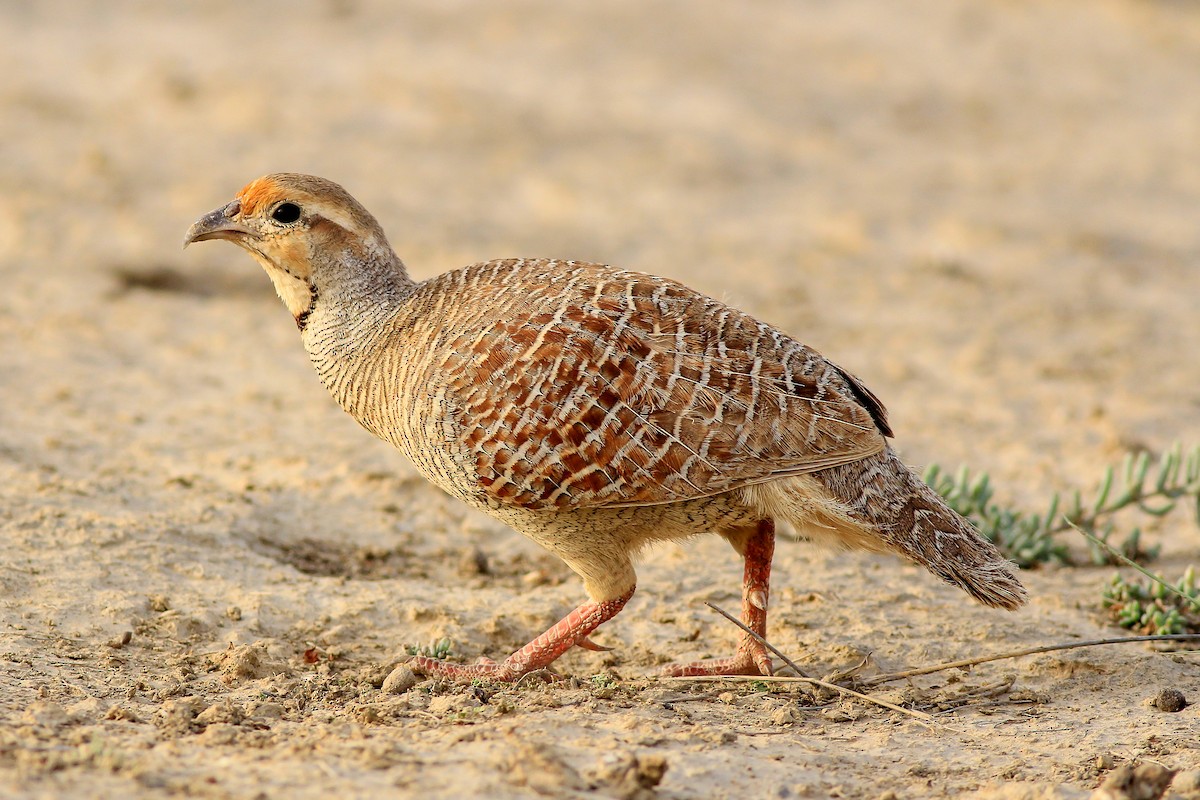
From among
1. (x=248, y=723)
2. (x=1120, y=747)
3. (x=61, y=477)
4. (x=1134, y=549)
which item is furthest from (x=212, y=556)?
(x=1134, y=549)

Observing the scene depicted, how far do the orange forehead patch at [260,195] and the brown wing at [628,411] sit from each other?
41.1 inches

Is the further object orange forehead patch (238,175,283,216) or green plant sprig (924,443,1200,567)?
green plant sprig (924,443,1200,567)

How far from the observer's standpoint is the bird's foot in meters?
5.20

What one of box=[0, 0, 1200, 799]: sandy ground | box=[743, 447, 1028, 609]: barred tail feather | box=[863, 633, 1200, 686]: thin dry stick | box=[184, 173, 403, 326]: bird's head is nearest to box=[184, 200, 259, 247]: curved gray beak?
box=[184, 173, 403, 326]: bird's head

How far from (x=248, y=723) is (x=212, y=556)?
167 cm

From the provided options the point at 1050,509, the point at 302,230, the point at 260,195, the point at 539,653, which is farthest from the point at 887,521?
the point at 260,195

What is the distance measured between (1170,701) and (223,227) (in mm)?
4074

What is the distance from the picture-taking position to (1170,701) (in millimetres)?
4797

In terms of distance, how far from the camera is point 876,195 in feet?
37.7

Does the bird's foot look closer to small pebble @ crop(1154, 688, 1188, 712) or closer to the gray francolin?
the gray francolin

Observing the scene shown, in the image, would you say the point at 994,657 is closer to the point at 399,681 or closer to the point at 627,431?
the point at 627,431

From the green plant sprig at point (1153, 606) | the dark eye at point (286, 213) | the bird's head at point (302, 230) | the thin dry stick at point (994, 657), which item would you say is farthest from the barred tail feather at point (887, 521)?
the dark eye at point (286, 213)

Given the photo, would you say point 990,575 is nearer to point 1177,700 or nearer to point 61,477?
point 1177,700

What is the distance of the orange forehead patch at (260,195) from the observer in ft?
17.8
